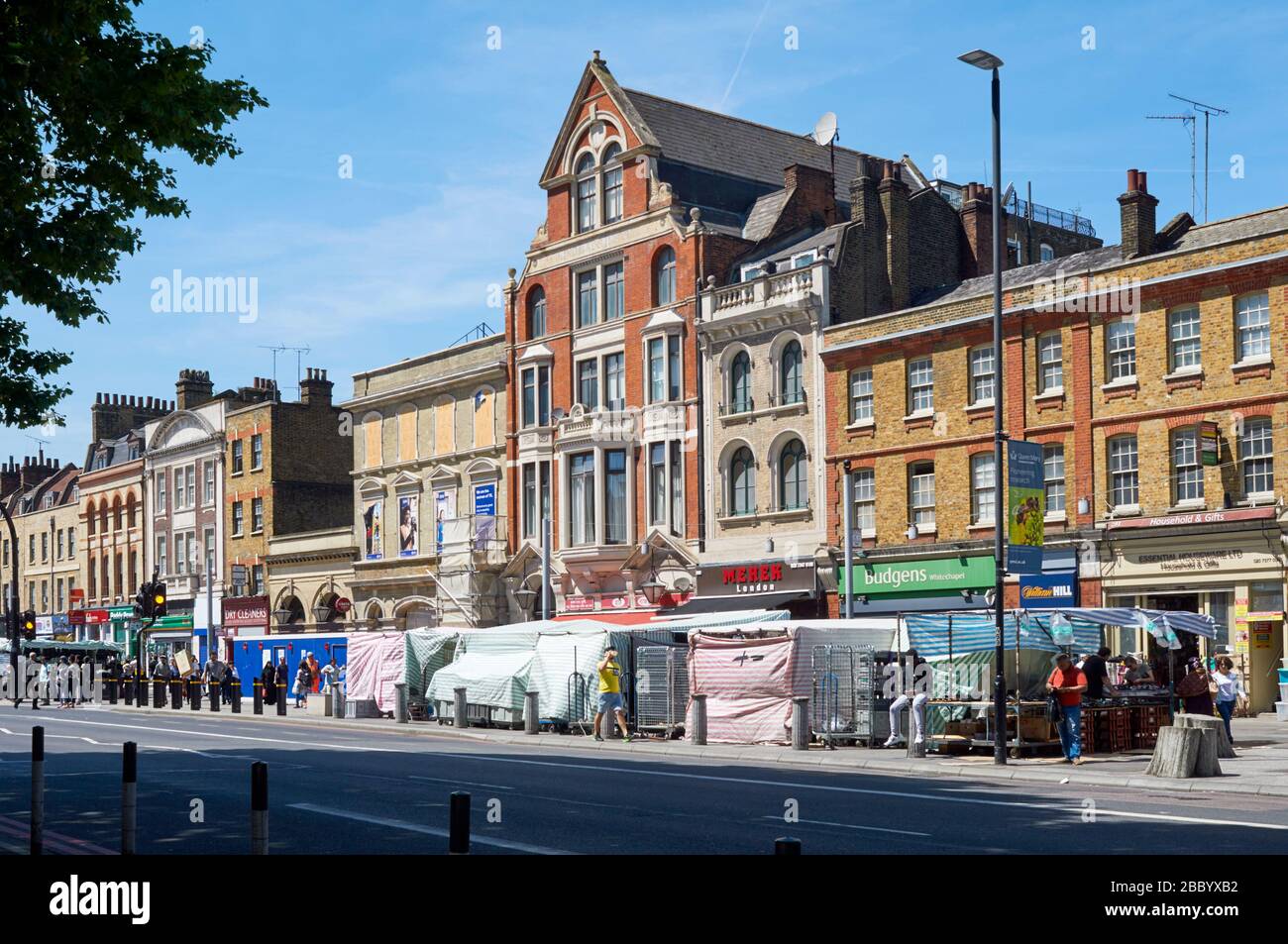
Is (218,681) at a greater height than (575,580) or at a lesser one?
lesser

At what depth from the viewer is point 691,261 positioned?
4684 centimetres

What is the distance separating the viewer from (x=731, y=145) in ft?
175

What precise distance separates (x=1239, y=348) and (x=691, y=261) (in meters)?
17.7

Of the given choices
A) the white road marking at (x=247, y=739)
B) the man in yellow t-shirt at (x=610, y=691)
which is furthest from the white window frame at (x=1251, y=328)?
the white road marking at (x=247, y=739)

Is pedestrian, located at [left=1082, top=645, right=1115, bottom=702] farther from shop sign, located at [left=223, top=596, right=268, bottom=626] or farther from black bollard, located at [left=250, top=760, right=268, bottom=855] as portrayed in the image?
shop sign, located at [left=223, top=596, right=268, bottom=626]

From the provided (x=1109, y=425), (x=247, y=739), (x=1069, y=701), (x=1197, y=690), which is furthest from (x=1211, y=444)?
(x=247, y=739)

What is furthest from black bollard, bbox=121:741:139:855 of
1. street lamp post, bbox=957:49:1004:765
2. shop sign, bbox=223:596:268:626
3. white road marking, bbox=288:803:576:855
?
shop sign, bbox=223:596:268:626

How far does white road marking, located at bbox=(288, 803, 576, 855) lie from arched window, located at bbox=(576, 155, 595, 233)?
Answer: 36074 mm

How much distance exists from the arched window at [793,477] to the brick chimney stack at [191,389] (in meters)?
39.3

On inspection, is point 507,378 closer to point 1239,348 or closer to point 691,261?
point 691,261

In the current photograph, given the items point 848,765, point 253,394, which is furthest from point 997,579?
point 253,394

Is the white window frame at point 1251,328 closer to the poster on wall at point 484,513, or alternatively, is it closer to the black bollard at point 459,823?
the poster on wall at point 484,513

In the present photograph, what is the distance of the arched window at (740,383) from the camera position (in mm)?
45375

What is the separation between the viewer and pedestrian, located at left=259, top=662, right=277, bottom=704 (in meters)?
49.0
